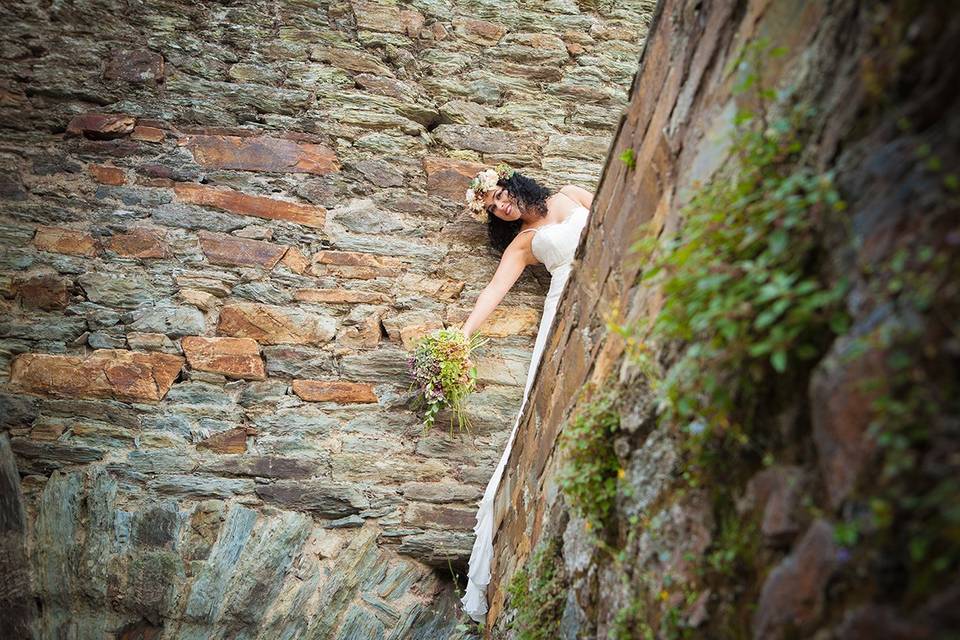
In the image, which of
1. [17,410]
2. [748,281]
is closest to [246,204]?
[17,410]

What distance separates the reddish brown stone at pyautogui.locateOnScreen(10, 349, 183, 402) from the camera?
3.30 metres

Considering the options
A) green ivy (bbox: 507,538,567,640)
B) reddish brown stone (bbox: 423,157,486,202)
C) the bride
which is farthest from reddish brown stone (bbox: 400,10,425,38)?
green ivy (bbox: 507,538,567,640)

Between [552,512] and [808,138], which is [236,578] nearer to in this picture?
[552,512]

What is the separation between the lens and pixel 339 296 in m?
3.73

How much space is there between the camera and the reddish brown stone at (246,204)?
3.83 metres

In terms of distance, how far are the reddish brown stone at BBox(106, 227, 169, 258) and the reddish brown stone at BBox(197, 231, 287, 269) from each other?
0.18 m

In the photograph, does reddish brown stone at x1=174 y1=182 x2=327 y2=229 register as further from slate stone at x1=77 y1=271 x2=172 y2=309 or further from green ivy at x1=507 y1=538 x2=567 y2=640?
green ivy at x1=507 y1=538 x2=567 y2=640

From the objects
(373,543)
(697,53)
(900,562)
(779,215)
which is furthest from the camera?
(373,543)

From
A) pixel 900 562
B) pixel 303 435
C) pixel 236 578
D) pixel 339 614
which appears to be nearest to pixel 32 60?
pixel 303 435

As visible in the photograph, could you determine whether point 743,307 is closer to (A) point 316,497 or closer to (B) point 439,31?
(A) point 316,497

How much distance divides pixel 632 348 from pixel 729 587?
0.45 metres

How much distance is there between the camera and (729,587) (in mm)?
1145

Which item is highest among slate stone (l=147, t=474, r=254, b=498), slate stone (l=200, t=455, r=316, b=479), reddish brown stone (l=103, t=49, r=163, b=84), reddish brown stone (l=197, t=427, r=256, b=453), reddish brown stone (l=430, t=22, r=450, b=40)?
reddish brown stone (l=430, t=22, r=450, b=40)

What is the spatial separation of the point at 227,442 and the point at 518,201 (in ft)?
5.65
